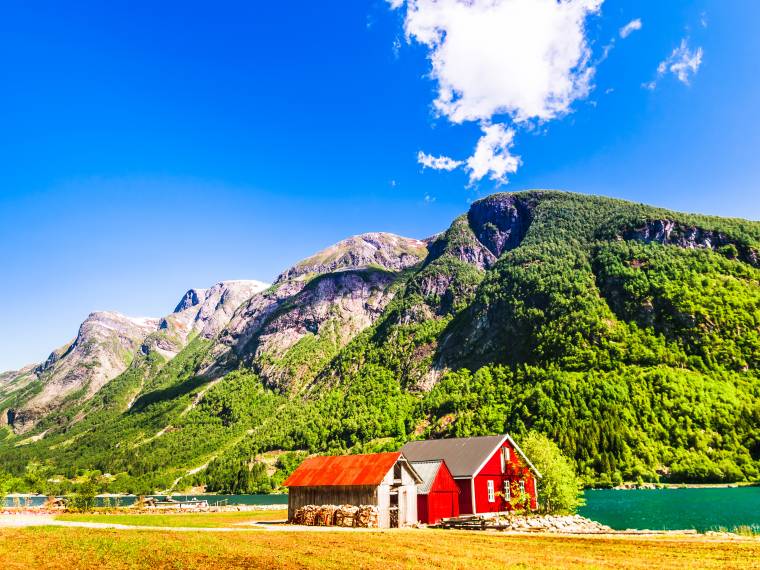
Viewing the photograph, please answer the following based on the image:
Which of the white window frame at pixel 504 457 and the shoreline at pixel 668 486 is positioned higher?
the white window frame at pixel 504 457

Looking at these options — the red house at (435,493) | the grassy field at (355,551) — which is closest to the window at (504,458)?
the red house at (435,493)

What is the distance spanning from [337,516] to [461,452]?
65.0ft

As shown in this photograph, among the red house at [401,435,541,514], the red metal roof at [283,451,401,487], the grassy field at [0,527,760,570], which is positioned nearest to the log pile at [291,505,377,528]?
the red metal roof at [283,451,401,487]

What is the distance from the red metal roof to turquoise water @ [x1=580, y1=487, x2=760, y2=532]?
84.6 feet

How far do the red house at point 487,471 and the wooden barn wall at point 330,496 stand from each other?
12654 millimetres

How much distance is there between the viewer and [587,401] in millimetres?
160125

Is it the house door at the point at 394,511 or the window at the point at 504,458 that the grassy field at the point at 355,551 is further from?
the window at the point at 504,458

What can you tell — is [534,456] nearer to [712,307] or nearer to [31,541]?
[31,541]

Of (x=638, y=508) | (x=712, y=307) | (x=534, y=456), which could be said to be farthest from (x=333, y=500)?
(x=712, y=307)

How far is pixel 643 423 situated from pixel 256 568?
14676 cm

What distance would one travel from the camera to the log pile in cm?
5284

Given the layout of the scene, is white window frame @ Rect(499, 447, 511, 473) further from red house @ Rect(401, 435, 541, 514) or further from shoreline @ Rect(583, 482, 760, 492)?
shoreline @ Rect(583, 482, 760, 492)

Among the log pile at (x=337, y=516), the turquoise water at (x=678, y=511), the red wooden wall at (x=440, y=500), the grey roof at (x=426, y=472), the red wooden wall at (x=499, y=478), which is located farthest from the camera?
the red wooden wall at (x=499, y=478)

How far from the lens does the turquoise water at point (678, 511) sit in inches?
2219
